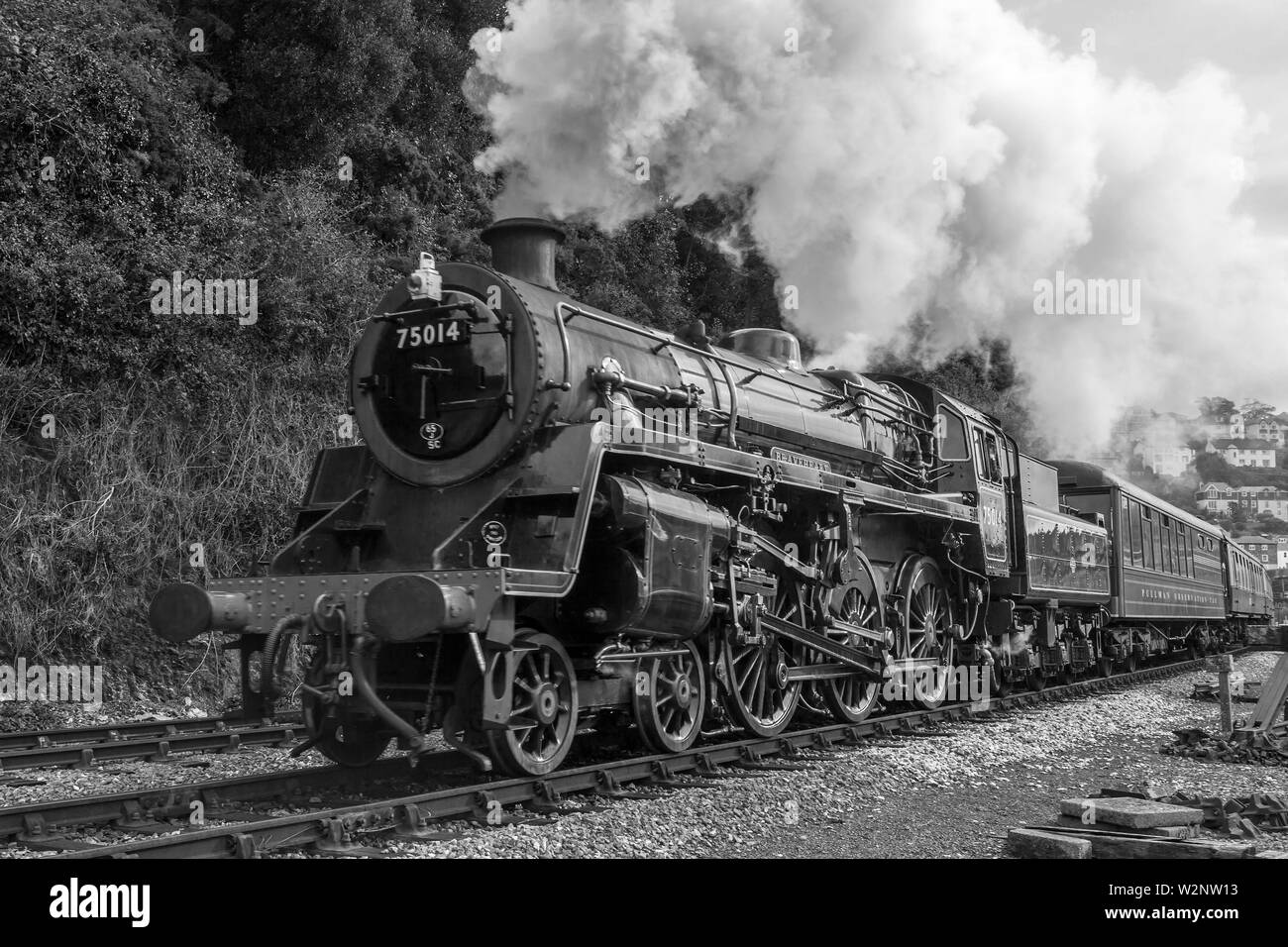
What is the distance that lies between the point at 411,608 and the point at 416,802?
0.95 metres

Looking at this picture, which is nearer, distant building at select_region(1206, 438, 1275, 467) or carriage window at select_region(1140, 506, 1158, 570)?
carriage window at select_region(1140, 506, 1158, 570)

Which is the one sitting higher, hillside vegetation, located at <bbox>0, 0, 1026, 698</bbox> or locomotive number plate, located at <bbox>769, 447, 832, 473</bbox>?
hillside vegetation, located at <bbox>0, 0, 1026, 698</bbox>

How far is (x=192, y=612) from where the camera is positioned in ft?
20.5

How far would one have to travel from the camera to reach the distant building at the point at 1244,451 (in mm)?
118206

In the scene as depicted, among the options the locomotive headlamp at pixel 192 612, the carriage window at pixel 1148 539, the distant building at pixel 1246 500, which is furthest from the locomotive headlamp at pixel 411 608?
the distant building at pixel 1246 500

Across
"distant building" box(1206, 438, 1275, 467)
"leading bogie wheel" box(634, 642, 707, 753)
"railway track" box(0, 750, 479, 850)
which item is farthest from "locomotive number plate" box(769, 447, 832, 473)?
"distant building" box(1206, 438, 1275, 467)

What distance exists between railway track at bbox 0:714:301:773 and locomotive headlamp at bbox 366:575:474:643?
1.81 metres

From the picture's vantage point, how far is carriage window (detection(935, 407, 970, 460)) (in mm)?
11477

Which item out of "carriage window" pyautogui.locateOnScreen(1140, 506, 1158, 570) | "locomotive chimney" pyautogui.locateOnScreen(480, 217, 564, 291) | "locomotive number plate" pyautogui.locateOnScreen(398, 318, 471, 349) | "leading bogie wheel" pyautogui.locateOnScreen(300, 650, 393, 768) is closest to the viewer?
"leading bogie wheel" pyautogui.locateOnScreen(300, 650, 393, 768)

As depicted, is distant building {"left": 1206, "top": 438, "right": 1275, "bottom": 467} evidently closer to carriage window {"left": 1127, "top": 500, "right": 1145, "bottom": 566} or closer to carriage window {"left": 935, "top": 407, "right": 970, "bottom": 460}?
carriage window {"left": 1127, "top": 500, "right": 1145, "bottom": 566}

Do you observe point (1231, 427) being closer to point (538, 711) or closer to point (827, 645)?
point (827, 645)

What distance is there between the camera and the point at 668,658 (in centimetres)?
757

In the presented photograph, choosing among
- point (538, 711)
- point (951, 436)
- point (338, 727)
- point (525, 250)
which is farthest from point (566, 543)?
point (951, 436)

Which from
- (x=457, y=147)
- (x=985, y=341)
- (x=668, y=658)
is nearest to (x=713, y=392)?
(x=668, y=658)
